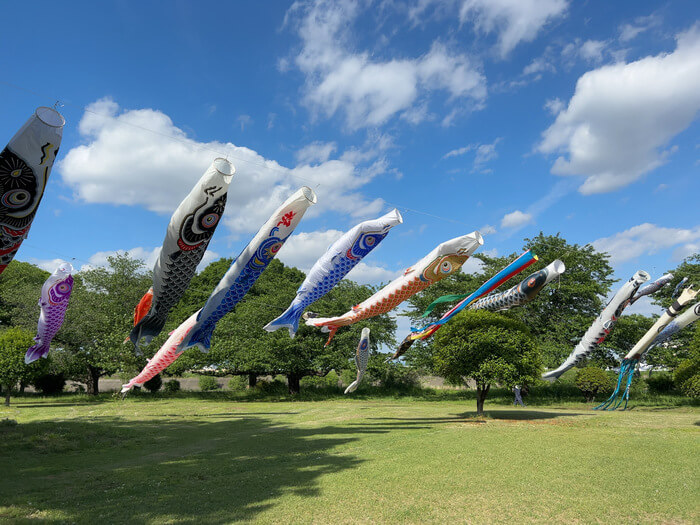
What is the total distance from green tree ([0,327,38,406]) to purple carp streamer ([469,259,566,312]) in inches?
778

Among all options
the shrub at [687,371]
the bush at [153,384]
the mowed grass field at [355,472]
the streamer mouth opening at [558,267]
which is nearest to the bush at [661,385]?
the shrub at [687,371]

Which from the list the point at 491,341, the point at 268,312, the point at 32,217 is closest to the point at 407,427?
the point at 491,341

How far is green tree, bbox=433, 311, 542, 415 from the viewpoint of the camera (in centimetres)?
1407

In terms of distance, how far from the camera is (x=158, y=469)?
26.6 feet

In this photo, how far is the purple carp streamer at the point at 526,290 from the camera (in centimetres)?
1130

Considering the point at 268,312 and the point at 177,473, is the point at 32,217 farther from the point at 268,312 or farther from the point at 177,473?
the point at 268,312

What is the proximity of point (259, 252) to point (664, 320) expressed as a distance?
14765mm

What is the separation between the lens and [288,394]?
A: 88.2ft

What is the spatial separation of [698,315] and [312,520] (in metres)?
16.3

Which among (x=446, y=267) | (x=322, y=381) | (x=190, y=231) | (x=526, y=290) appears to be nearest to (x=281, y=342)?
(x=322, y=381)

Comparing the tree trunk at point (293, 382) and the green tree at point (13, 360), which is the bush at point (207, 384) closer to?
the tree trunk at point (293, 382)

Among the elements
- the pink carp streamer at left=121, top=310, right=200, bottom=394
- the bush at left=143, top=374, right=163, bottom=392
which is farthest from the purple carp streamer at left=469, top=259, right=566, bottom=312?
the bush at left=143, top=374, right=163, bottom=392

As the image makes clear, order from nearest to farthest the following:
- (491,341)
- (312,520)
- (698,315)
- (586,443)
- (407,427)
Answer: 1. (312,520)
2. (586,443)
3. (407,427)
4. (491,341)
5. (698,315)

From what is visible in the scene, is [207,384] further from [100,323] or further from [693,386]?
[693,386]
